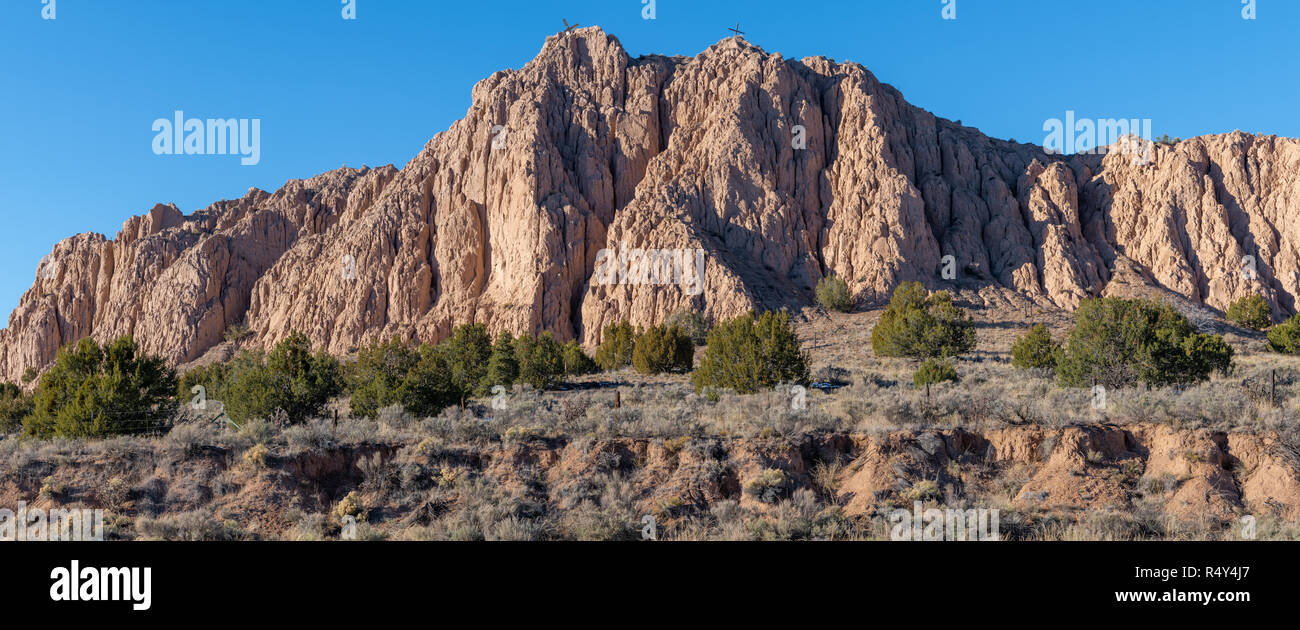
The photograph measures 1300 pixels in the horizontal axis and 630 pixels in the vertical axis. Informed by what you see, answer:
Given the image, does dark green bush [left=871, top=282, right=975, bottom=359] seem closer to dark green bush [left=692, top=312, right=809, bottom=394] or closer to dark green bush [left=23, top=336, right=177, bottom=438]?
dark green bush [left=692, top=312, right=809, bottom=394]

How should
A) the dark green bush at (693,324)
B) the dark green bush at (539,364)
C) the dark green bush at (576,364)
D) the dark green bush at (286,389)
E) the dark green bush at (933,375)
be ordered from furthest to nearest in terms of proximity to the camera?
1. the dark green bush at (693,324)
2. the dark green bush at (576,364)
3. the dark green bush at (539,364)
4. the dark green bush at (933,375)
5. the dark green bush at (286,389)

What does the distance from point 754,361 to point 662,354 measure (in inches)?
628

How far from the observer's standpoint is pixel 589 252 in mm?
70250

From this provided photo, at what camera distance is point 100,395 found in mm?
21250

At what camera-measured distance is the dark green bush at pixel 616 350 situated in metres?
50.0

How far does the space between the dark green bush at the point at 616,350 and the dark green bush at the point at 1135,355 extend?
27.6 metres

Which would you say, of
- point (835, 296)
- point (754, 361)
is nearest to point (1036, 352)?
point (754, 361)

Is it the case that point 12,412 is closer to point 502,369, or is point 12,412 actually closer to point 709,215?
point 502,369

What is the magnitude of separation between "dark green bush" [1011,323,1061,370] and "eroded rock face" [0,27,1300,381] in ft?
86.2

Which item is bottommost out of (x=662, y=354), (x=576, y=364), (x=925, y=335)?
(x=576, y=364)

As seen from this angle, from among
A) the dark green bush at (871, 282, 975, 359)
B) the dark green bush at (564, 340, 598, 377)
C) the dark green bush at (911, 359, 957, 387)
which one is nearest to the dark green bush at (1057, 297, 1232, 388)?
the dark green bush at (911, 359, 957, 387)

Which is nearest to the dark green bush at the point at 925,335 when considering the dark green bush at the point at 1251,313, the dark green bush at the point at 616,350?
the dark green bush at the point at 616,350

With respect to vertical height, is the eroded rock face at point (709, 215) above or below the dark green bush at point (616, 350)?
above

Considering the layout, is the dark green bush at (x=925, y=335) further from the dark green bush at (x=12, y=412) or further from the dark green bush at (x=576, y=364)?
the dark green bush at (x=12, y=412)
